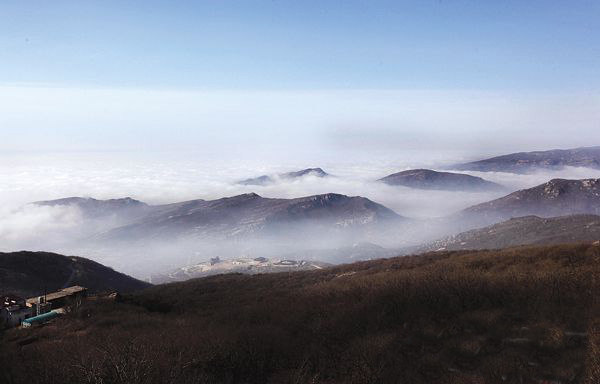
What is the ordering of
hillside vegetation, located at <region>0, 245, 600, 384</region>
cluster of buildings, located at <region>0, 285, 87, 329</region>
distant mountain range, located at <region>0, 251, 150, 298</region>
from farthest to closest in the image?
distant mountain range, located at <region>0, 251, 150, 298</region>, cluster of buildings, located at <region>0, 285, 87, 329</region>, hillside vegetation, located at <region>0, 245, 600, 384</region>

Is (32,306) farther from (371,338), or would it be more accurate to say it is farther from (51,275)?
(51,275)

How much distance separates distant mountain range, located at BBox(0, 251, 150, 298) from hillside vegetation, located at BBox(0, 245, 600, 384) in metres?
56.8

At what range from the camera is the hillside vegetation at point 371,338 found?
17219 millimetres

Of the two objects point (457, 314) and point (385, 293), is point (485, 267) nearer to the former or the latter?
point (385, 293)

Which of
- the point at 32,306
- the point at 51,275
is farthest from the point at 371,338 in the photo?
the point at 51,275

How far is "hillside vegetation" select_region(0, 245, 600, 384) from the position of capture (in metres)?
17.2

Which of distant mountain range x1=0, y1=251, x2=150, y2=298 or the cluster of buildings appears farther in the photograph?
distant mountain range x1=0, y1=251, x2=150, y2=298

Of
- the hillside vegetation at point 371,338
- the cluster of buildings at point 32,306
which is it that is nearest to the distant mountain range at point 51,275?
the cluster of buildings at point 32,306

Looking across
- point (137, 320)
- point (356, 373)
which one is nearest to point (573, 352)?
point (356, 373)

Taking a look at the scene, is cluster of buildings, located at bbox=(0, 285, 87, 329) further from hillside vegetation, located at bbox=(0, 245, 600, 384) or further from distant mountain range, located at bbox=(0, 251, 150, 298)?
distant mountain range, located at bbox=(0, 251, 150, 298)

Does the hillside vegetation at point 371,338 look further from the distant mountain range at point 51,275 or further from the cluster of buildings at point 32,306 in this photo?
the distant mountain range at point 51,275

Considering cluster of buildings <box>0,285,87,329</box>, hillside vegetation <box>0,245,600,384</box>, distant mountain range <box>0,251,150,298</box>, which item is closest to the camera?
hillside vegetation <box>0,245,600,384</box>

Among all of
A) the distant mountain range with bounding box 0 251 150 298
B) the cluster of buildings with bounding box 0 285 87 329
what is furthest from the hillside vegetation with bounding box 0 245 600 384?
the distant mountain range with bounding box 0 251 150 298

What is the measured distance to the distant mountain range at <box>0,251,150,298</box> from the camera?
269 feet
